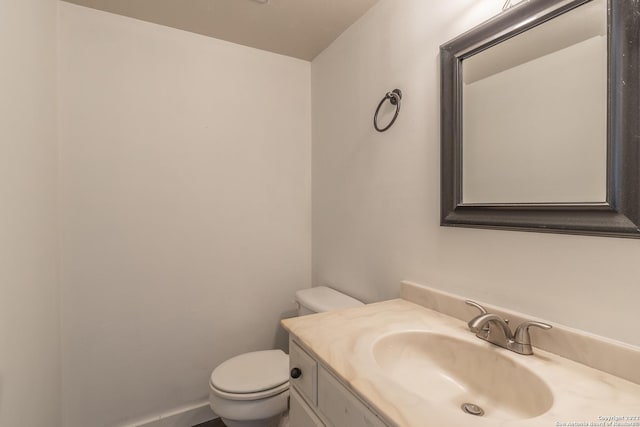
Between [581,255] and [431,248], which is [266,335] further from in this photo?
[581,255]

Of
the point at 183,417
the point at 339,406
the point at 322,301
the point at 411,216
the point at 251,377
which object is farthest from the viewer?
the point at 183,417

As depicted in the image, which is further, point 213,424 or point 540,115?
point 213,424

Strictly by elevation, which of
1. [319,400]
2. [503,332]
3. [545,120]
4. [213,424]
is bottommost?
[213,424]

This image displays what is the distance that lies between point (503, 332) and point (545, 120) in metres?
0.61

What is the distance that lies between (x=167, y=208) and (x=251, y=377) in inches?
39.7

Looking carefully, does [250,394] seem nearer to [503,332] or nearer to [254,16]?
[503,332]

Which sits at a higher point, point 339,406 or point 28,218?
point 28,218

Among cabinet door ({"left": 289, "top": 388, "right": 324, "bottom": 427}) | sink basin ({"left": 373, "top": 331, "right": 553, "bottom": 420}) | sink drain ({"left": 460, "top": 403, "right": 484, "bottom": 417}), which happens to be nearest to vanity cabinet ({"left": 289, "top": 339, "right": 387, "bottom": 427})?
cabinet door ({"left": 289, "top": 388, "right": 324, "bottom": 427})

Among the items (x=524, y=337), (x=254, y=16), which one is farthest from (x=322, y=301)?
(x=254, y=16)

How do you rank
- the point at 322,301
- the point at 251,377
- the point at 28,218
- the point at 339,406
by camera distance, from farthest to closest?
the point at 322,301 → the point at 251,377 → the point at 28,218 → the point at 339,406

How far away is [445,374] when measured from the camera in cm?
90

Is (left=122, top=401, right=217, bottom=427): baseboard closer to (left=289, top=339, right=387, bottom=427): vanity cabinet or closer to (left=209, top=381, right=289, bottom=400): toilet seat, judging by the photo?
(left=209, top=381, right=289, bottom=400): toilet seat

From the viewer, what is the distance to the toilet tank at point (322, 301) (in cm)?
149

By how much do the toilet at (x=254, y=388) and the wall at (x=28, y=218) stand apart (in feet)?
2.25
